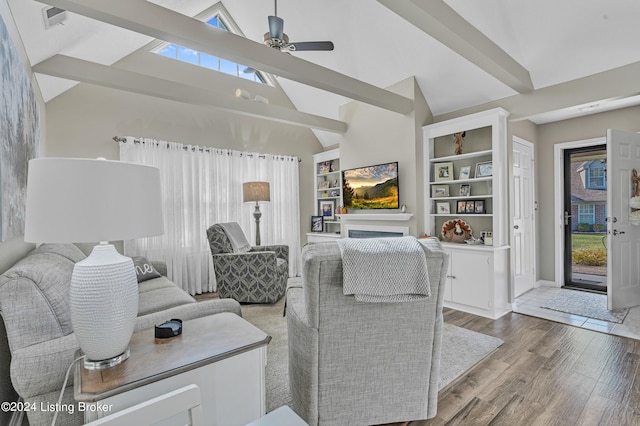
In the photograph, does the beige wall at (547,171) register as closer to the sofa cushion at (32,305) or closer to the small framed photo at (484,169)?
the small framed photo at (484,169)

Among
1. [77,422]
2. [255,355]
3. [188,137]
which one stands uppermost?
[188,137]

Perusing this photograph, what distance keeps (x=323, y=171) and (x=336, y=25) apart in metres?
2.46

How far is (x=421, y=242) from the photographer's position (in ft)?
5.27

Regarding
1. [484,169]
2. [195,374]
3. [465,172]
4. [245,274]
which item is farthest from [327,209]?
[195,374]

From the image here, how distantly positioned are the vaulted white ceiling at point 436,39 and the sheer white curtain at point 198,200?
54.7 inches

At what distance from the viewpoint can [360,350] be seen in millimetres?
1525

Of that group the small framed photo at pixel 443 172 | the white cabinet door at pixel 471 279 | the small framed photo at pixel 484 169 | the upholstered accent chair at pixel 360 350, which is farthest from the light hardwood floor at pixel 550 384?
the small framed photo at pixel 443 172

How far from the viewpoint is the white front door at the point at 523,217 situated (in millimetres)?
4059

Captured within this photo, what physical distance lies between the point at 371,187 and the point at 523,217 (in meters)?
2.07

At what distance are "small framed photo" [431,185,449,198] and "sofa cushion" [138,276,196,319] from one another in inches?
125

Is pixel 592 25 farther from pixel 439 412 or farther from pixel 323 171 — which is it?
pixel 323 171

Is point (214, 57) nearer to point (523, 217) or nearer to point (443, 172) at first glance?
point (443, 172)

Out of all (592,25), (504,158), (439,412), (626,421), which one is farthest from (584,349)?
(592,25)

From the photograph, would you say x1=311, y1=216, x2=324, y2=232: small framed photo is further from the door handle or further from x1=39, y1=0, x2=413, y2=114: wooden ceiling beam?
the door handle
